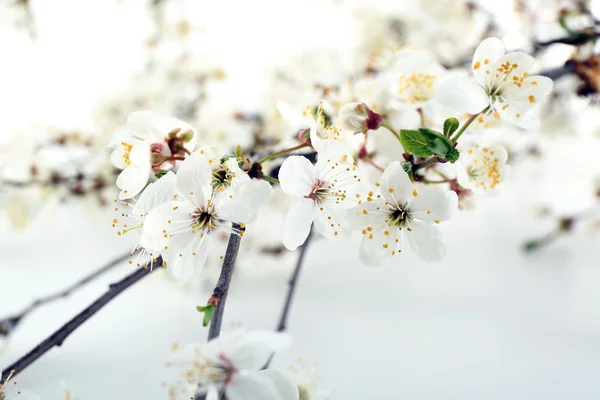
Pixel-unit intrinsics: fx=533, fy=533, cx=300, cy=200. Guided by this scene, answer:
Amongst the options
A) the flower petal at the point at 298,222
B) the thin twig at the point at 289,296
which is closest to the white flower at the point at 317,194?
the flower petal at the point at 298,222

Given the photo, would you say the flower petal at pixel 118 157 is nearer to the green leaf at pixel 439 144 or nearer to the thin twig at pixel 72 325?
the thin twig at pixel 72 325

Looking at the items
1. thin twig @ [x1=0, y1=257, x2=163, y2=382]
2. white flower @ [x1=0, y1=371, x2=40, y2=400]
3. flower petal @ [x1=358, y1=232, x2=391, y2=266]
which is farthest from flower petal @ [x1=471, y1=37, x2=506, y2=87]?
white flower @ [x1=0, y1=371, x2=40, y2=400]

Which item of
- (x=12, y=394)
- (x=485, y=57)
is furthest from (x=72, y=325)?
(x=485, y=57)

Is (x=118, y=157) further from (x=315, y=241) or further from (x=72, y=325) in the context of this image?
(x=315, y=241)

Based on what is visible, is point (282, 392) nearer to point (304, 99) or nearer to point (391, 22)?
point (304, 99)

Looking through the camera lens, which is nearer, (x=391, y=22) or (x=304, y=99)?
(x=304, y=99)

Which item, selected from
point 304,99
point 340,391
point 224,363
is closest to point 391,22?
point 304,99

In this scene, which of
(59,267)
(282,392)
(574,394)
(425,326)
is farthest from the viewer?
(59,267)
